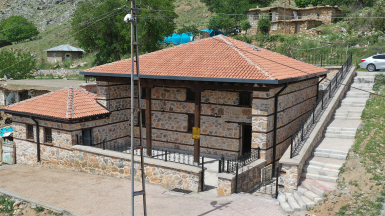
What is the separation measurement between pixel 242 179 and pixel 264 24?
34.5 m

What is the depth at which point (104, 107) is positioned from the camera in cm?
1611

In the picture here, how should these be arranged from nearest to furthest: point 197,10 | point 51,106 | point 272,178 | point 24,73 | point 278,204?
point 278,204, point 272,178, point 51,106, point 24,73, point 197,10

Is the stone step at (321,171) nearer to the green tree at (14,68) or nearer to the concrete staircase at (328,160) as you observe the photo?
the concrete staircase at (328,160)

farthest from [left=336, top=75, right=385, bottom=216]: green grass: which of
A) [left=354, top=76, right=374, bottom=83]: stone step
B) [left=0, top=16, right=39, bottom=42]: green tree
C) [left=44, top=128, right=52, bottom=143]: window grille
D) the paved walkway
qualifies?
[left=0, top=16, right=39, bottom=42]: green tree

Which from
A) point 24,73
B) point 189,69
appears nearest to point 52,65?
point 24,73

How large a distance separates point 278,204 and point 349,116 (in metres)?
7.59

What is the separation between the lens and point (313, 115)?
1431 centimetres

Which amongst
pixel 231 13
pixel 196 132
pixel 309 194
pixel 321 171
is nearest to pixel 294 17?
pixel 231 13

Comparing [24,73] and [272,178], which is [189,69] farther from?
[24,73]

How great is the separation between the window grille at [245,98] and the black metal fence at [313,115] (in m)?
2.31

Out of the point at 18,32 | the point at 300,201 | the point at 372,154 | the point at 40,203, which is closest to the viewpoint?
the point at 300,201

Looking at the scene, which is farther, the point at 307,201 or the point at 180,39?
the point at 180,39

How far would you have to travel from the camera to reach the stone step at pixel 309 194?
9930mm

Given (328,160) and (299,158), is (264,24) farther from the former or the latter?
(299,158)
